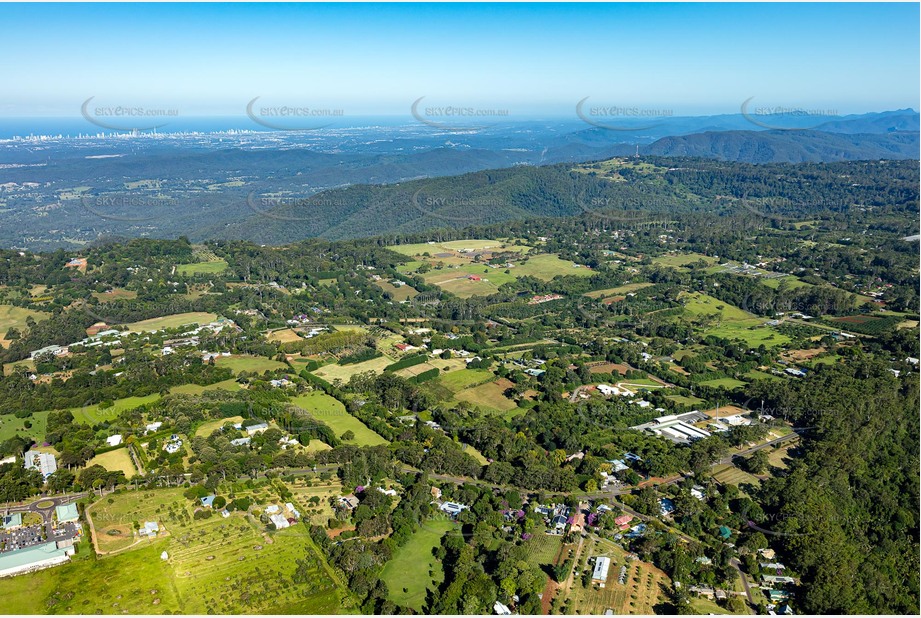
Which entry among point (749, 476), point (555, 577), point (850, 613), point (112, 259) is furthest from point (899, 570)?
point (112, 259)

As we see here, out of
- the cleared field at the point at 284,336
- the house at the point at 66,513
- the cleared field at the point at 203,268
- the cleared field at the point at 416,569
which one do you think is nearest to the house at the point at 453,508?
the cleared field at the point at 416,569

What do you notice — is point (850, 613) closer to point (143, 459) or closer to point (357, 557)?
point (357, 557)

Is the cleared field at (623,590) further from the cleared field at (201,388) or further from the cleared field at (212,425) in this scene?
the cleared field at (201,388)

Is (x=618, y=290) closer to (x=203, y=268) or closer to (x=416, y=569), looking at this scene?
(x=203, y=268)

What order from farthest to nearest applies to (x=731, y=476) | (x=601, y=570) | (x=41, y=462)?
(x=41, y=462), (x=731, y=476), (x=601, y=570)

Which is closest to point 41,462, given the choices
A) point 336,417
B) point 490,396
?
point 336,417

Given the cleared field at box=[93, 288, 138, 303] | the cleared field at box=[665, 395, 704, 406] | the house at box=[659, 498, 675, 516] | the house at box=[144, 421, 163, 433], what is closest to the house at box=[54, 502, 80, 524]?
the house at box=[144, 421, 163, 433]

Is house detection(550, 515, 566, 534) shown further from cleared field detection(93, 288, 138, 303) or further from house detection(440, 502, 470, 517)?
cleared field detection(93, 288, 138, 303)
